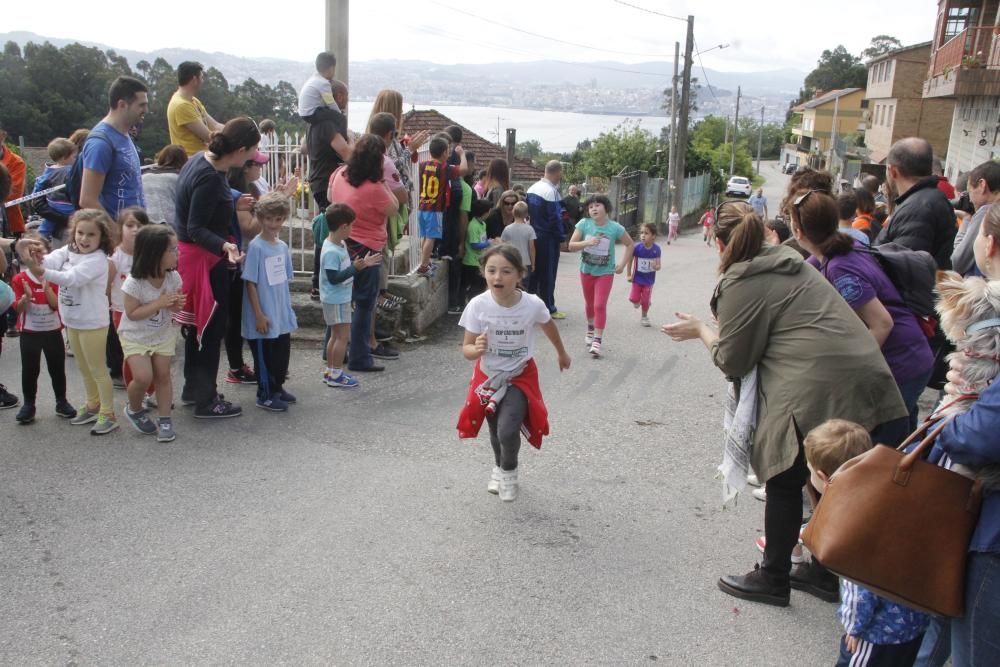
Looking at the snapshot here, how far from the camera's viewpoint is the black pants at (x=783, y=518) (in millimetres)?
3586

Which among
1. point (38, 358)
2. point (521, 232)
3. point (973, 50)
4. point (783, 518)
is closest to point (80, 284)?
point (38, 358)

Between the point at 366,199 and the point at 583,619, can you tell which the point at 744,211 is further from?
the point at 366,199

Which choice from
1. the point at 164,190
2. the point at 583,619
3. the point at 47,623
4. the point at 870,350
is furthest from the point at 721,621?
the point at 164,190

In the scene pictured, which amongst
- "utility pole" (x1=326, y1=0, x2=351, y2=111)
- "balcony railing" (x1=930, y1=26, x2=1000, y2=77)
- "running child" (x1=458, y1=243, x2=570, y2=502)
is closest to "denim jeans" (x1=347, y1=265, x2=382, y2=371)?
"running child" (x1=458, y1=243, x2=570, y2=502)

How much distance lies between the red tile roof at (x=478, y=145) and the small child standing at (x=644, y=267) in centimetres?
1623

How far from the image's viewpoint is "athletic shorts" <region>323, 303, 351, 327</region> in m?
6.51

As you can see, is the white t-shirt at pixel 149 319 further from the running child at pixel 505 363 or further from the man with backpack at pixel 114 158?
the running child at pixel 505 363

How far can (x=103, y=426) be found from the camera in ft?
17.7

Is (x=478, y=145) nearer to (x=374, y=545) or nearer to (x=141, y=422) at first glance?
(x=141, y=422)

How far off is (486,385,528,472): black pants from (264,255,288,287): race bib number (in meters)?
2.16

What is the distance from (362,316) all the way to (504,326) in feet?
8.71

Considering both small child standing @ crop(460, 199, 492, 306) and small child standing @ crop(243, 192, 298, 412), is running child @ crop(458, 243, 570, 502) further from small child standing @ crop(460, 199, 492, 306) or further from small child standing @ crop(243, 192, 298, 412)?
small child standing @ crop(460, 199, 492, 306)

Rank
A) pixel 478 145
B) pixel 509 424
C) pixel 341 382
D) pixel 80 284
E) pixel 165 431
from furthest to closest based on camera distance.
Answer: pixel 478 145 → pixel 341 382 → pixel 165 431 → pixel 80 284 → pixel 509 424

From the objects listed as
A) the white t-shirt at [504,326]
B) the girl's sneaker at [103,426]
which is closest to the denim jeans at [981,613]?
the white t-shirt at [504,326]
